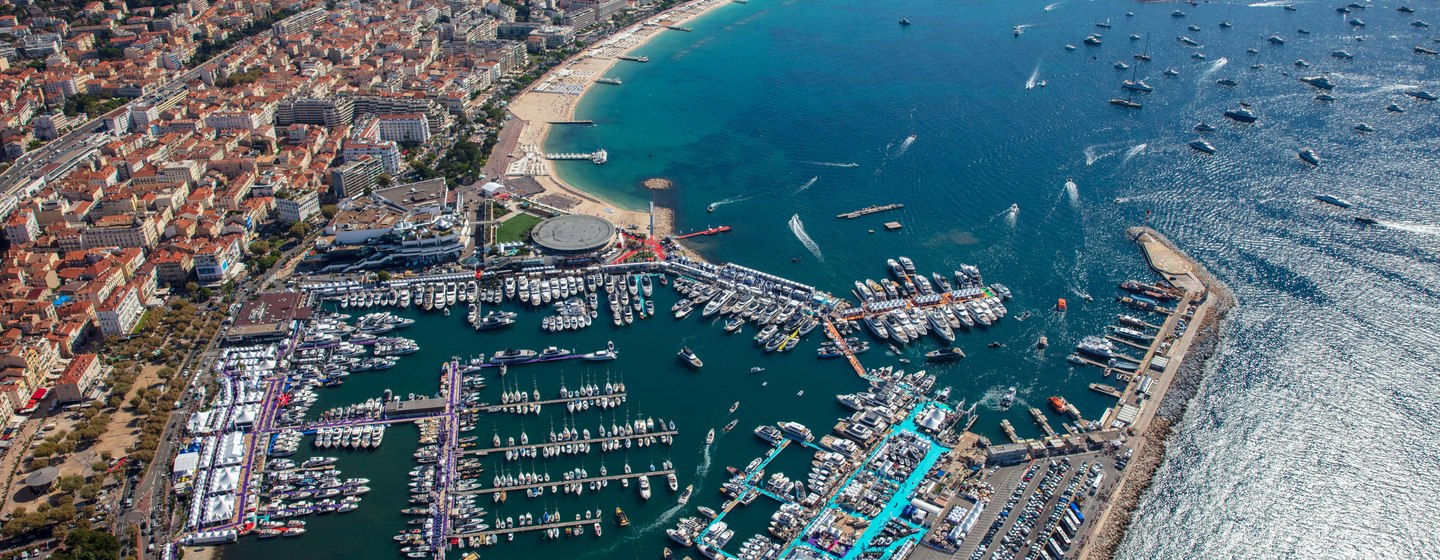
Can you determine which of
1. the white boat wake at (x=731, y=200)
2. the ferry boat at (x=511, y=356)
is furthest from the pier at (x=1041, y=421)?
the white boat wake at (x=731, y=200)

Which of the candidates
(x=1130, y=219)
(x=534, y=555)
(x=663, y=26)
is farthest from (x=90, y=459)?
(x=663, y=26)

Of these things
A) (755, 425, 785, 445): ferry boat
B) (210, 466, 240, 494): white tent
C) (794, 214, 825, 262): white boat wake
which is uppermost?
(210, 466, 240, 494): white tent

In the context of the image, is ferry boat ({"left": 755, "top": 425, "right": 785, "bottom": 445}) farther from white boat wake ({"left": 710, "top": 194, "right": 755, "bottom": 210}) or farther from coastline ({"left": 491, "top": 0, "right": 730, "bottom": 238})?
white boat wake ({"left": 710, "top": 194, "right": 755, "bottom": 210})

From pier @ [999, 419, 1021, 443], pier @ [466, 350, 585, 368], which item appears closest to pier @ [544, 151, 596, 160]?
pier @ [466, 350, 585, 368]

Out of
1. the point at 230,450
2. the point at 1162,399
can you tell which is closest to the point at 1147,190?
the point at 1162,399

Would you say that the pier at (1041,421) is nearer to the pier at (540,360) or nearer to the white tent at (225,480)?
the pier at (540,360)

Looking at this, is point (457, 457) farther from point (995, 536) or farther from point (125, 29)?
point (125, 29)
